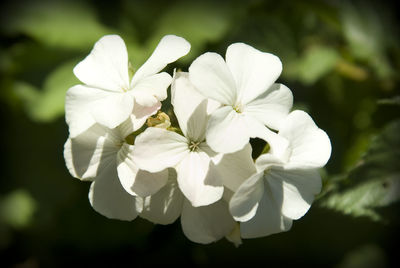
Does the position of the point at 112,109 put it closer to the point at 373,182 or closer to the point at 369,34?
the point at 373,182

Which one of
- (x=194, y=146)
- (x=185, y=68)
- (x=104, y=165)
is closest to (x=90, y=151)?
(x=104, y=165)

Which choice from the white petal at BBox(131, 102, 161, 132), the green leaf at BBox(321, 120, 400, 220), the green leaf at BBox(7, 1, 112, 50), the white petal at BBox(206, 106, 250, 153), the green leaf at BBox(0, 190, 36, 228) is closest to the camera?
the white petal at BBox(206, 106, 250, 153)

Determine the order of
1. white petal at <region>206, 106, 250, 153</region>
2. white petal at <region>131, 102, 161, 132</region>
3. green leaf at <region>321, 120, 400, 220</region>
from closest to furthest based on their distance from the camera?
1. white petal at <region>206, 106, 250, 153</region>
2. white petal at <region>131, 102, 161, 132</region>
3. green leaf at <region>321, 120, 400, 220</region>

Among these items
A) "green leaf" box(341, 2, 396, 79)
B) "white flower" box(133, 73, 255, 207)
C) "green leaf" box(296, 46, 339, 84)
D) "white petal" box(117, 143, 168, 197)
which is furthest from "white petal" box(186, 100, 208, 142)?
"green leaf" box(341, 2, 396, 79)

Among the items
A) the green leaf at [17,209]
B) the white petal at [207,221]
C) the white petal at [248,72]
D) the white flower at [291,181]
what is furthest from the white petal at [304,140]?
the green leaf at [17,209]

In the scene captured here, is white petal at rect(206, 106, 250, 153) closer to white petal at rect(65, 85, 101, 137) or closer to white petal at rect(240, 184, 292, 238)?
white petal at rect(240, 184, 292, 238)

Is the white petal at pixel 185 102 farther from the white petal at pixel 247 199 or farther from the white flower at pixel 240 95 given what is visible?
the white petal at pixel 247 199
